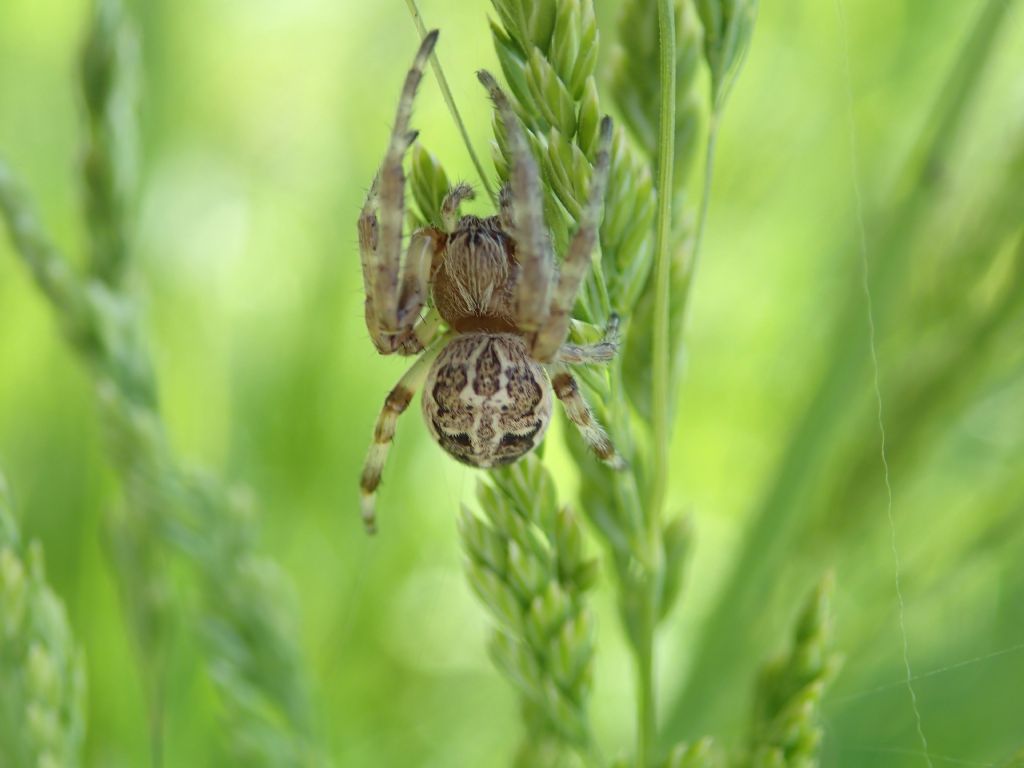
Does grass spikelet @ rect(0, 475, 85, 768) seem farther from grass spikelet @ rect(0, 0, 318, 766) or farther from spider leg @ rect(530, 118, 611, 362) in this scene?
spider leg @ rect(530, 118, 611, 362)

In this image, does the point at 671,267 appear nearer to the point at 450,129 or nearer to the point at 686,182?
the point at 686,182

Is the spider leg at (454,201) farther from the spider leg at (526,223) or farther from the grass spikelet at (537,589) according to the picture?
the grass spikelet at (537,589)

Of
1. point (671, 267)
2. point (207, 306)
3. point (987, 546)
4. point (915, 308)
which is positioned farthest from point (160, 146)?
point (987, 546)

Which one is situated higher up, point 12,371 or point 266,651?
point 12,371

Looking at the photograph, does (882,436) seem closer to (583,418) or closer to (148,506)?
(583,418)

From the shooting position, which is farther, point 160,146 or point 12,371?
point 160,146

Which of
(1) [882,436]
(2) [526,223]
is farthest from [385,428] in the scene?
(1) [882,436]

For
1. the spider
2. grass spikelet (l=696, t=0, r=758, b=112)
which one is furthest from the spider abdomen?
grass spikelet (l=696, t=0, r=758, b=112)
